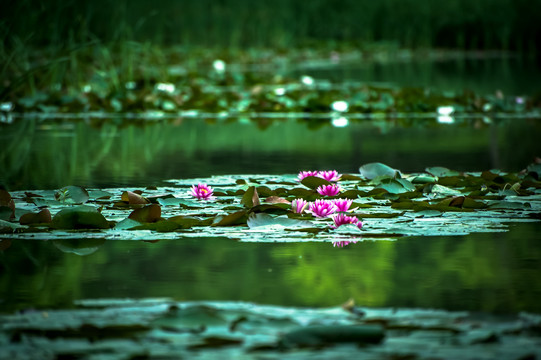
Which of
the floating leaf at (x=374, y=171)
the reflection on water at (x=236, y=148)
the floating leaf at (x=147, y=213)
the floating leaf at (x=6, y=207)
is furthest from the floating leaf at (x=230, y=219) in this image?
the reflection on water at (x=236, y=148)

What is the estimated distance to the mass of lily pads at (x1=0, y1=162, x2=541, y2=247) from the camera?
382 cm

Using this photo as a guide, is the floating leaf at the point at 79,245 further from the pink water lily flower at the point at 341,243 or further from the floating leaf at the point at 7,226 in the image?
the pink water lily flower at the point at 341,243

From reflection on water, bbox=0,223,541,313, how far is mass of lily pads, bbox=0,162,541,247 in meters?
0.14

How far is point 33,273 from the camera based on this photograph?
10.4ft

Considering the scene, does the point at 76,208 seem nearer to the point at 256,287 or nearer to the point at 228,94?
the point at 256,287

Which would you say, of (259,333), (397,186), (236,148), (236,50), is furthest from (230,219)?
(236,50)

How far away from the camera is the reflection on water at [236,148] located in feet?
19.5

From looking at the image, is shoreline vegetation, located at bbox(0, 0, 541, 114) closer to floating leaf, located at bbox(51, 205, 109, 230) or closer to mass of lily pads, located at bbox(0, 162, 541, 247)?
mass of lily pads, located at bbox(0, 162, 541, 247)

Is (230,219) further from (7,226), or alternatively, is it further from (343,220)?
(7,226)

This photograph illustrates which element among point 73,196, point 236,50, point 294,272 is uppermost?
point 236,50

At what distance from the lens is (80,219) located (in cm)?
386

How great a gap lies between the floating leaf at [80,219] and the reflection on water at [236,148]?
1.37 meters

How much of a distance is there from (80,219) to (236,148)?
338 cm

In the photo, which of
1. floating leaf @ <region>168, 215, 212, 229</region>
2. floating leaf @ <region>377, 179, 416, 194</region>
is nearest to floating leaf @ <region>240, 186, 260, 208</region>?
floating leaf @ <region>168, 215, 212, 229</region>
